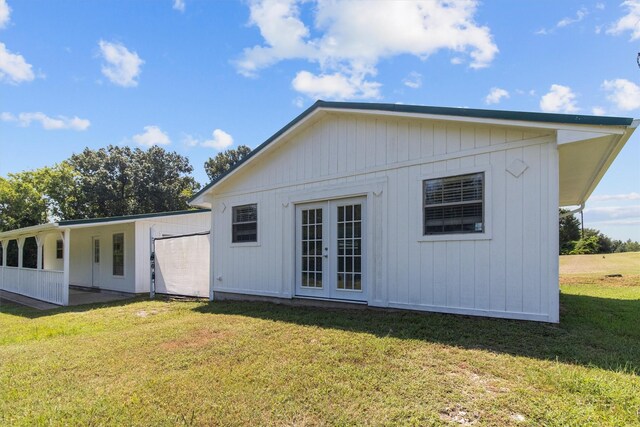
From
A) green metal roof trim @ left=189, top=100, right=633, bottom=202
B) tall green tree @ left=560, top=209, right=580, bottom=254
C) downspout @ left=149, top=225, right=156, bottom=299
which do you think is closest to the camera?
green metal roof trim @ left=189, top=100, right=633, bottom=202

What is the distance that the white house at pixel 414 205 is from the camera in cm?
509

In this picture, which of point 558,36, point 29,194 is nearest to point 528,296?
point 558,36

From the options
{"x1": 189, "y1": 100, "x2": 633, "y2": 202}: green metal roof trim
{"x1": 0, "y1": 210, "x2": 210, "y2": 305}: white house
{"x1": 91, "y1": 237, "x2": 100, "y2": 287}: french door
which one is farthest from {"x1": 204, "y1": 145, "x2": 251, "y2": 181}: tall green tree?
{"x1": 189, "y1": 100, "x2": 633, "y2": 202}: green metal roof trim

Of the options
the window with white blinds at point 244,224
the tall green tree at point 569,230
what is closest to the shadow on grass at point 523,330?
the window with white blinds at point 244,224

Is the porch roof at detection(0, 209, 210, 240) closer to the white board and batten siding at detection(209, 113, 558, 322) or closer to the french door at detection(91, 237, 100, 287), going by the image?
the french door at detection(91, 237, 100, 287)

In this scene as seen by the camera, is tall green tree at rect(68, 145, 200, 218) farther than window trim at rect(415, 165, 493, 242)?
Yes

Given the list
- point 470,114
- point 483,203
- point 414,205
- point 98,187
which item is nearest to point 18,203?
point 98,187

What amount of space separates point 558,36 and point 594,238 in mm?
36565

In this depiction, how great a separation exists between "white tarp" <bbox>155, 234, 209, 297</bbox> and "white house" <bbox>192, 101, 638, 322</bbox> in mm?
1740

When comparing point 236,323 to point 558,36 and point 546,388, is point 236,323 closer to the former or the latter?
point 546,388

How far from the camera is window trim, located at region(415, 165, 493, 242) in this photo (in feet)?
17.9

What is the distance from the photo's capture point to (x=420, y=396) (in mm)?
3113

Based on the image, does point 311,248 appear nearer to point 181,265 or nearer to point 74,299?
point 181,265

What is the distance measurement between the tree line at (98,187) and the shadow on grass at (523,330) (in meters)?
20.8
